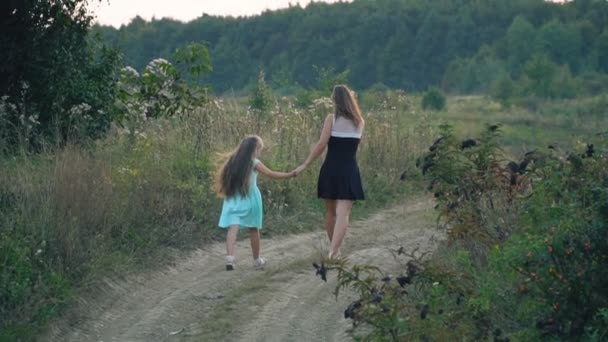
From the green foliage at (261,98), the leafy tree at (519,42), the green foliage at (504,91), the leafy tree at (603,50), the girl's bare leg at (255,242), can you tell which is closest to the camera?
the girl's bare leg at (255,242)

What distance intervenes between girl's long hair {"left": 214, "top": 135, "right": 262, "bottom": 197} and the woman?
69 cm

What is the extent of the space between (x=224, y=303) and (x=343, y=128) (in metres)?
2.49

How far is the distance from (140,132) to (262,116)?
8.86 feet

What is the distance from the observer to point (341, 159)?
36.6 feet

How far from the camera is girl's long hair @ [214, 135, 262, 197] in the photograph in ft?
36.7

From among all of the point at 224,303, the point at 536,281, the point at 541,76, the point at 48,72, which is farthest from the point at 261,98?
the point at 541,76

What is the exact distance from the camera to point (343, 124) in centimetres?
1109

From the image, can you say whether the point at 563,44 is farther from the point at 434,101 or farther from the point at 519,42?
the point at 434,101

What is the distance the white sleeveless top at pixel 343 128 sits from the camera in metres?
11.1

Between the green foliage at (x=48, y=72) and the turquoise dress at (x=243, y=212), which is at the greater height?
the green foliage at (x=48, y=72)

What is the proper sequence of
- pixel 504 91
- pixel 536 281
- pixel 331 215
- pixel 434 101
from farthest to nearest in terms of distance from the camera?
pixel 504 91 < pixel 434 101 < pixel 331 215 < pixel 536 281

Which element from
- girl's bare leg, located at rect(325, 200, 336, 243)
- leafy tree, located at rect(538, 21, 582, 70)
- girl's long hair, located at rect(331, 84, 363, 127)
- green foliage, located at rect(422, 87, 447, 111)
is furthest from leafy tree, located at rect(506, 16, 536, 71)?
girl's long hair, located at rect(331, 84, 363, 127)

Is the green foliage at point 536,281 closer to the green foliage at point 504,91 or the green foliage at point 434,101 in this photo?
the green foliage at point 434,101

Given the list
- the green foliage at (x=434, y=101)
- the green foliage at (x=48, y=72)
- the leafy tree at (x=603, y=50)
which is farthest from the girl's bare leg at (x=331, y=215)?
the leafy tree at (x=603, y=50)
